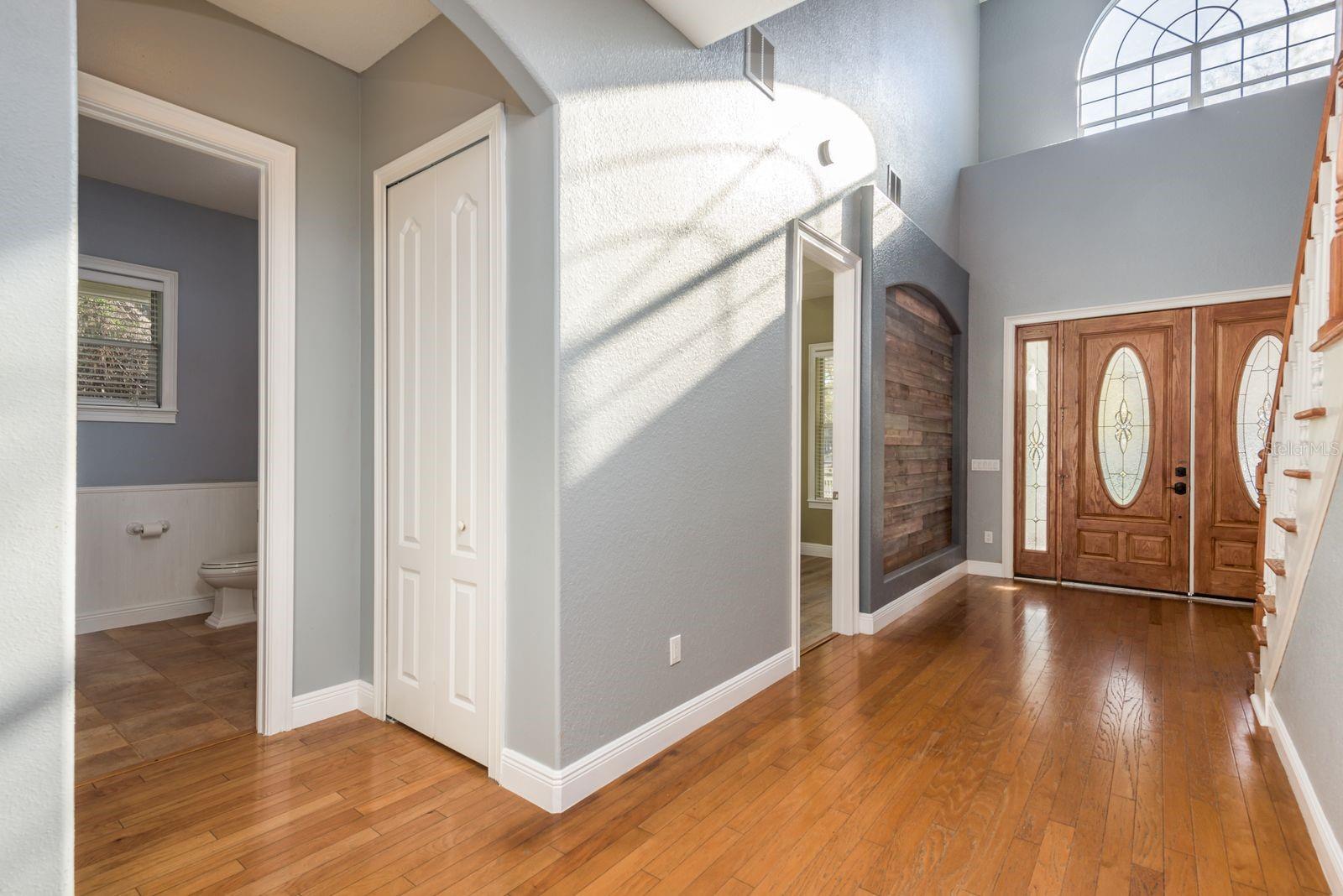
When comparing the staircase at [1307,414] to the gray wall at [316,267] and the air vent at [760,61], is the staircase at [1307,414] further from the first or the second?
the gray wall at [316,267]

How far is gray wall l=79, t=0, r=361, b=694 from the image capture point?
251 centimetres

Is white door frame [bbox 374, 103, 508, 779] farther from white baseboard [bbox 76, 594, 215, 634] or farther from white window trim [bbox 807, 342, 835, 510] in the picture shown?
white window trim [bbox 807, 342, 835, 510]

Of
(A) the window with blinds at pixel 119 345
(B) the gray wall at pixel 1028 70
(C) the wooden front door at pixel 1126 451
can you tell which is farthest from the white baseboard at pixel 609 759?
(B) the gray wall at pixel 1028 70

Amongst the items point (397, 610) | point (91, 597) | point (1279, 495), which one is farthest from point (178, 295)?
point (1279, 495)

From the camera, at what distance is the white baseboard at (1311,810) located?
1.74 metres

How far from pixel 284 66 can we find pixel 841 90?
9.55 ft

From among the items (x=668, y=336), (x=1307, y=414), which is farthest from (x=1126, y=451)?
(x=668, y=336)

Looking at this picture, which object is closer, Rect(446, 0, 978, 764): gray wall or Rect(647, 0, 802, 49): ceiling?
Rect(446, 0, 978, 764): gray wall

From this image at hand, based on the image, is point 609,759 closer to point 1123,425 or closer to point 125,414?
point 125,414

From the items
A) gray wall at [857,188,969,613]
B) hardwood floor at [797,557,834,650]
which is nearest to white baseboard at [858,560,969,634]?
gray wall at [857,188,969,613]

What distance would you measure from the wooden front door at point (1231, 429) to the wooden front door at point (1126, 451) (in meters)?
0.10

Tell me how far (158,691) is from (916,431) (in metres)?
4.79

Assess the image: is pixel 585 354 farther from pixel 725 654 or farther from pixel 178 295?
pixel 178 295

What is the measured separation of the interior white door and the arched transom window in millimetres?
6167
